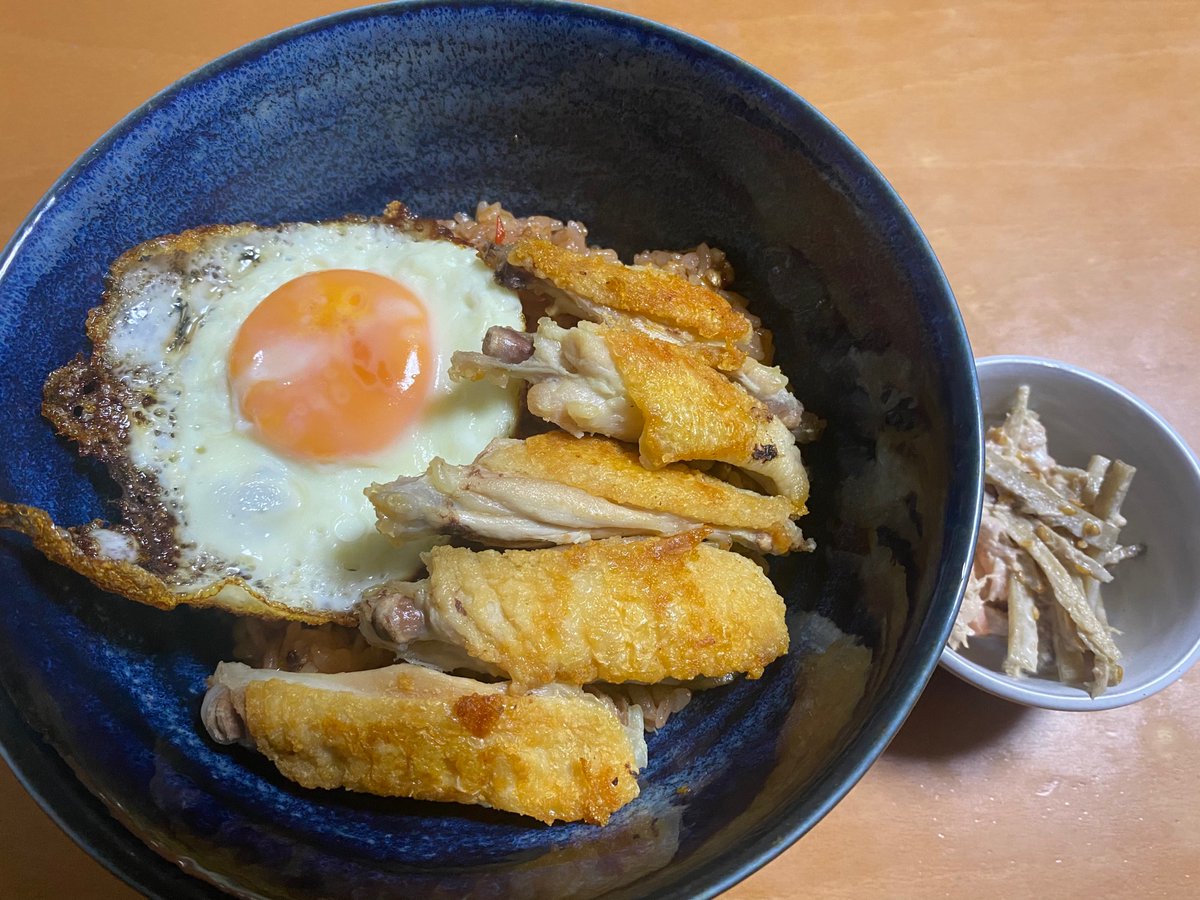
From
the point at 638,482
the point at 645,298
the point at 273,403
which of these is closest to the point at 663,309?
the point at 645,298

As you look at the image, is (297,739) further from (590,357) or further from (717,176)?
(717,176)

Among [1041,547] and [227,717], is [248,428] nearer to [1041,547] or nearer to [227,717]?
[227,717]

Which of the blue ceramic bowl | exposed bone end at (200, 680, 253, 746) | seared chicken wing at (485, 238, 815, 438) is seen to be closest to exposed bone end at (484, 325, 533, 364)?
seared chicken wing at (485, 238, 815, 438)

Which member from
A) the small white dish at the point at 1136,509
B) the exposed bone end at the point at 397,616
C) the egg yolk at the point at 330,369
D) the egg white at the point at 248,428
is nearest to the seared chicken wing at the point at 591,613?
the exposed bone end at the point at 397,616

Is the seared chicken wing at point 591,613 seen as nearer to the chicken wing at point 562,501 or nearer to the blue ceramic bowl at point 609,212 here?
the chicken wing at point 562,501

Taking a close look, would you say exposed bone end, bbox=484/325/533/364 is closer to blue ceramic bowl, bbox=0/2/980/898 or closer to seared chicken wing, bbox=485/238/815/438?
seared chicken wing, bbox=485/238/815/438
